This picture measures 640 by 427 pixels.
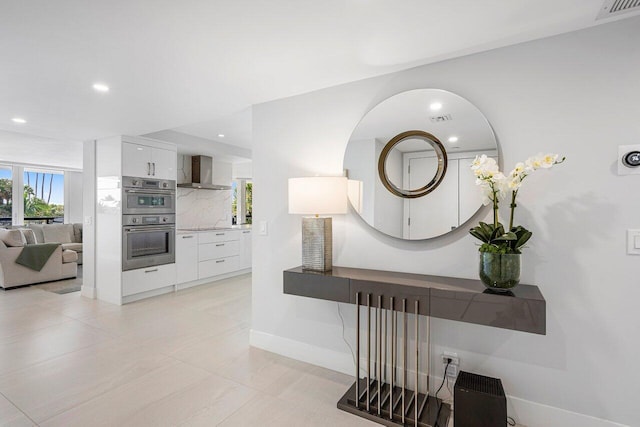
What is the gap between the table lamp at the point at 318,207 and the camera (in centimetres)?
220

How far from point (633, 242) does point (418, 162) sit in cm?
119

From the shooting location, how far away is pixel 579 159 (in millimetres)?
1753

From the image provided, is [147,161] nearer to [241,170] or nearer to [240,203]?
[241,170]

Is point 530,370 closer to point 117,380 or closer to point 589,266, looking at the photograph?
point 589,266

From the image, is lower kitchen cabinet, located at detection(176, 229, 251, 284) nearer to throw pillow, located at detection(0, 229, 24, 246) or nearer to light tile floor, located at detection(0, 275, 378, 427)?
light tile floor, located at detection(0, 275, 378, 427)

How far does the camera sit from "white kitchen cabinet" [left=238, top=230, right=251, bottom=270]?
600 centimetres

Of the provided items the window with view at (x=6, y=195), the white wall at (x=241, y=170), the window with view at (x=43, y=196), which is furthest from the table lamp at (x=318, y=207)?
the window with view at (x=43, y=196)

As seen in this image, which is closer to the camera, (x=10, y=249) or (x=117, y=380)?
(x=117, y=380)

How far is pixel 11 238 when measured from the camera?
5.06 meters

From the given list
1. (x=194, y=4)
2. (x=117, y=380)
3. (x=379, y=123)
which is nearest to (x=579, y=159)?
(x=379, y=123)

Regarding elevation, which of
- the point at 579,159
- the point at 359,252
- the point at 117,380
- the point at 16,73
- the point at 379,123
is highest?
the point at 16,73

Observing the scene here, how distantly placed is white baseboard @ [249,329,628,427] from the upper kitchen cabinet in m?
2.79

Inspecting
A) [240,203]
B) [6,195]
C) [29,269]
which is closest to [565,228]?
[240,203]

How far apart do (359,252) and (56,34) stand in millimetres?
2292
